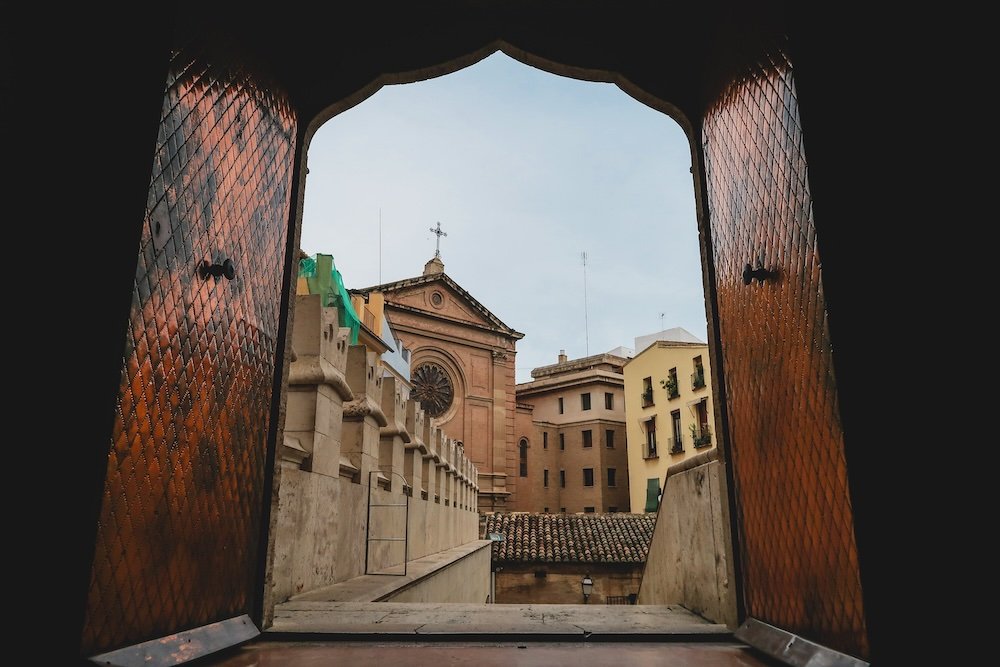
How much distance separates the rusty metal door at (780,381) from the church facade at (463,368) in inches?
1089

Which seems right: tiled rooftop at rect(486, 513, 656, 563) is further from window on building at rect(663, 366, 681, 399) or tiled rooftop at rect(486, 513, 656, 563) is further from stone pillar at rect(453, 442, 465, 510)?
window on building at rect(663, 366, 681, 399)

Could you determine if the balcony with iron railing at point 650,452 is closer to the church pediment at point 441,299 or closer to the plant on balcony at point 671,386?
the plant on balcony at point 671,386

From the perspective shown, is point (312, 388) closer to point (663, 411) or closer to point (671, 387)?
point (671, 387)

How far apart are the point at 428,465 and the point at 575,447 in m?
28.9

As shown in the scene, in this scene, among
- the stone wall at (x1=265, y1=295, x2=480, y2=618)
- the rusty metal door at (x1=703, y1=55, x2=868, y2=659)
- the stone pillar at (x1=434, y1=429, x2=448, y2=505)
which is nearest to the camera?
the rusty metal door at (x1=703, y1=55, x2=868, y2=659)

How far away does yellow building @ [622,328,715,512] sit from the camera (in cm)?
2908

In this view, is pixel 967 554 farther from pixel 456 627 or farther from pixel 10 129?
pixel 10 129

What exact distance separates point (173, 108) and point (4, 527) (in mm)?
1597

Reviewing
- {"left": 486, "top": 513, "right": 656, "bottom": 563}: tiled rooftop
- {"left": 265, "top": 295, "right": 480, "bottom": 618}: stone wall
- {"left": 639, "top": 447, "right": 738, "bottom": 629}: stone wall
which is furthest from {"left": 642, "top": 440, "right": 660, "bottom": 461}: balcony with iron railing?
{"left": 639, "top": 447, "right": 738, "bottom": 629}: stone wall

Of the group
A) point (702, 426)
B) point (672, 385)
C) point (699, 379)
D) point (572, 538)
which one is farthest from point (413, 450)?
point (672, 385)

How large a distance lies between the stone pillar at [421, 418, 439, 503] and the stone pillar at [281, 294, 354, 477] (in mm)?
5931

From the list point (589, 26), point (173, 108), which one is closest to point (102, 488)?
point (173, 108)

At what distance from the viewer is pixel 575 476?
1561 inches

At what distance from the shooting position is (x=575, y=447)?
40.2 metres
